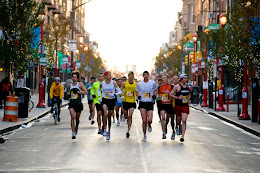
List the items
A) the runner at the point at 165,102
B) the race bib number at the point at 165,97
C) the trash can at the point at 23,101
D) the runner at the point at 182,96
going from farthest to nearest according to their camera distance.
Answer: the trash can at the point at 23,101
the race bib number at the point at 165,97
the runner at the point at 165,102
the runner at the point at 182,96

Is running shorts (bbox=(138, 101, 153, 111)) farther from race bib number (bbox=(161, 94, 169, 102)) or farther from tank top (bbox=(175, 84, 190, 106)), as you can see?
tank top (bbox=(175, 84, 190, 106))

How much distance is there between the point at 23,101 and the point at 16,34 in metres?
4.92

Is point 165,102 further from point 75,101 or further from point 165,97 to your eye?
point 75,101

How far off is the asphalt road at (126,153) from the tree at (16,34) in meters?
8.10

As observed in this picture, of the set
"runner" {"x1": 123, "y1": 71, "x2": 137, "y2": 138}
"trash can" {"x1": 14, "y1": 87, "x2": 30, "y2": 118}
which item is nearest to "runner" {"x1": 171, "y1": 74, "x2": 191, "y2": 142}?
"runner" {"x1": 123, "y1": 71, "x2": 137, "y2": 138}

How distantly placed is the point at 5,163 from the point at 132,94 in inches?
230

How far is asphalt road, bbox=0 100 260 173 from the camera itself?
32.5 ft

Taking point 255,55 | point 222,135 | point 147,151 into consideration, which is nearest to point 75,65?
point 255,55

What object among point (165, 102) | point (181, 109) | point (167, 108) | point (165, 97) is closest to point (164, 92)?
point (165, 97)

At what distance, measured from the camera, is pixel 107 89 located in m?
15.2

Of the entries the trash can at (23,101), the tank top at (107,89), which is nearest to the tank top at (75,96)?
the tank top at (107,89)

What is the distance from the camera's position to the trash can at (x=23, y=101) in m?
22.4

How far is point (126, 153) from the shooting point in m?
11.8

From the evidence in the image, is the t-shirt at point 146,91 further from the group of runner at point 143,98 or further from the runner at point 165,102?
the runner at point 165,102
